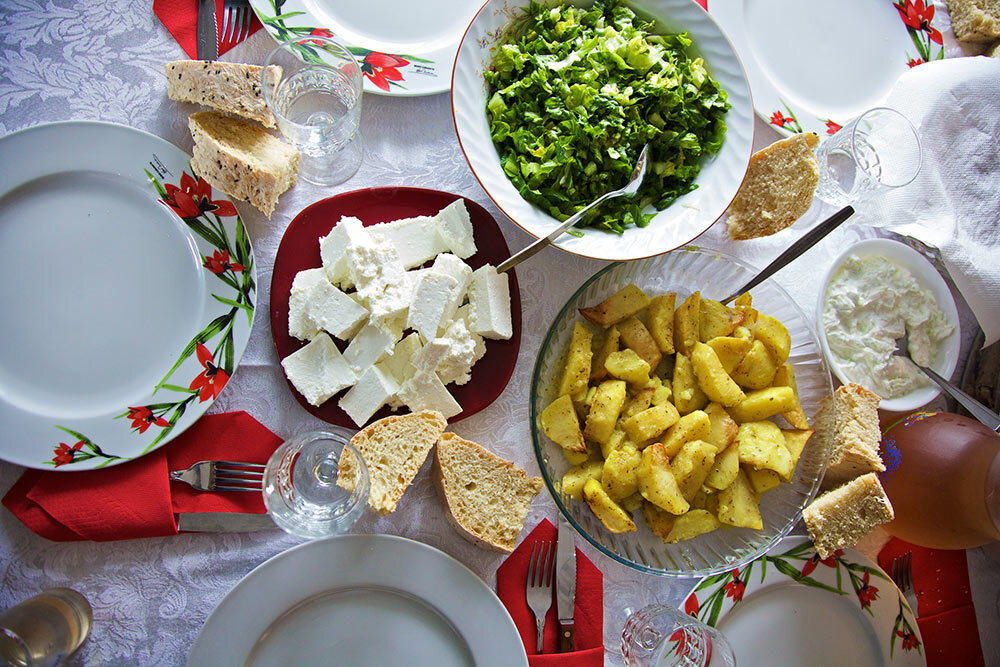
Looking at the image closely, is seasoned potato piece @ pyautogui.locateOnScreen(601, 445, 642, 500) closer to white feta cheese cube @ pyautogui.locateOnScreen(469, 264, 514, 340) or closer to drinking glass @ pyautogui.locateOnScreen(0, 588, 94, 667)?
white feta cheese cube @ pyautogui.locateOnScreen(469, 264, 514, 340)

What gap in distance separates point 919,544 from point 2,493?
2411mm

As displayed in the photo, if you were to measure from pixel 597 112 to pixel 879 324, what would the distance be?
996 millimetres

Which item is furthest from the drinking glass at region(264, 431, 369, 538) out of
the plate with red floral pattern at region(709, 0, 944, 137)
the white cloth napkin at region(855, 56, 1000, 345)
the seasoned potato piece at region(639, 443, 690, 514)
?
the white cloth napkin at region(855, 56, 1000, 345)

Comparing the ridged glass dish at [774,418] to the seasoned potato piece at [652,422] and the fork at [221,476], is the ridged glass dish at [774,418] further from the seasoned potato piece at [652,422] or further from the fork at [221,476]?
the fork at [221,476]

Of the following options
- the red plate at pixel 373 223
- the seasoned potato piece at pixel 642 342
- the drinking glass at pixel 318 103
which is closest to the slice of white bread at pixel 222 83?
the drinking glass at pixel 318 103

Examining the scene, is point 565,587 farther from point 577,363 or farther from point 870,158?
point 870,158

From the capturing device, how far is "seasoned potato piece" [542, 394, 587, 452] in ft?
5.36

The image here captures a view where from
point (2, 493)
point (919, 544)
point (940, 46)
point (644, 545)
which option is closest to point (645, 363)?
point (644, 545)

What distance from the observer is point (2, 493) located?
168cm

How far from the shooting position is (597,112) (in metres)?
1.66

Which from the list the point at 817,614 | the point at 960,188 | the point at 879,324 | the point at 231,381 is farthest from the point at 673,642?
the point at 960,188

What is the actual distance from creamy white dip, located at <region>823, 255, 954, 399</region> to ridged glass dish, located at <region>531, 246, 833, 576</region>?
11 cm

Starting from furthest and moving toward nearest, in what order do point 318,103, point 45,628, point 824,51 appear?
point 824,51 → point 318,103 → point 45,628

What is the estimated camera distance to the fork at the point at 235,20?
1.80 metres
